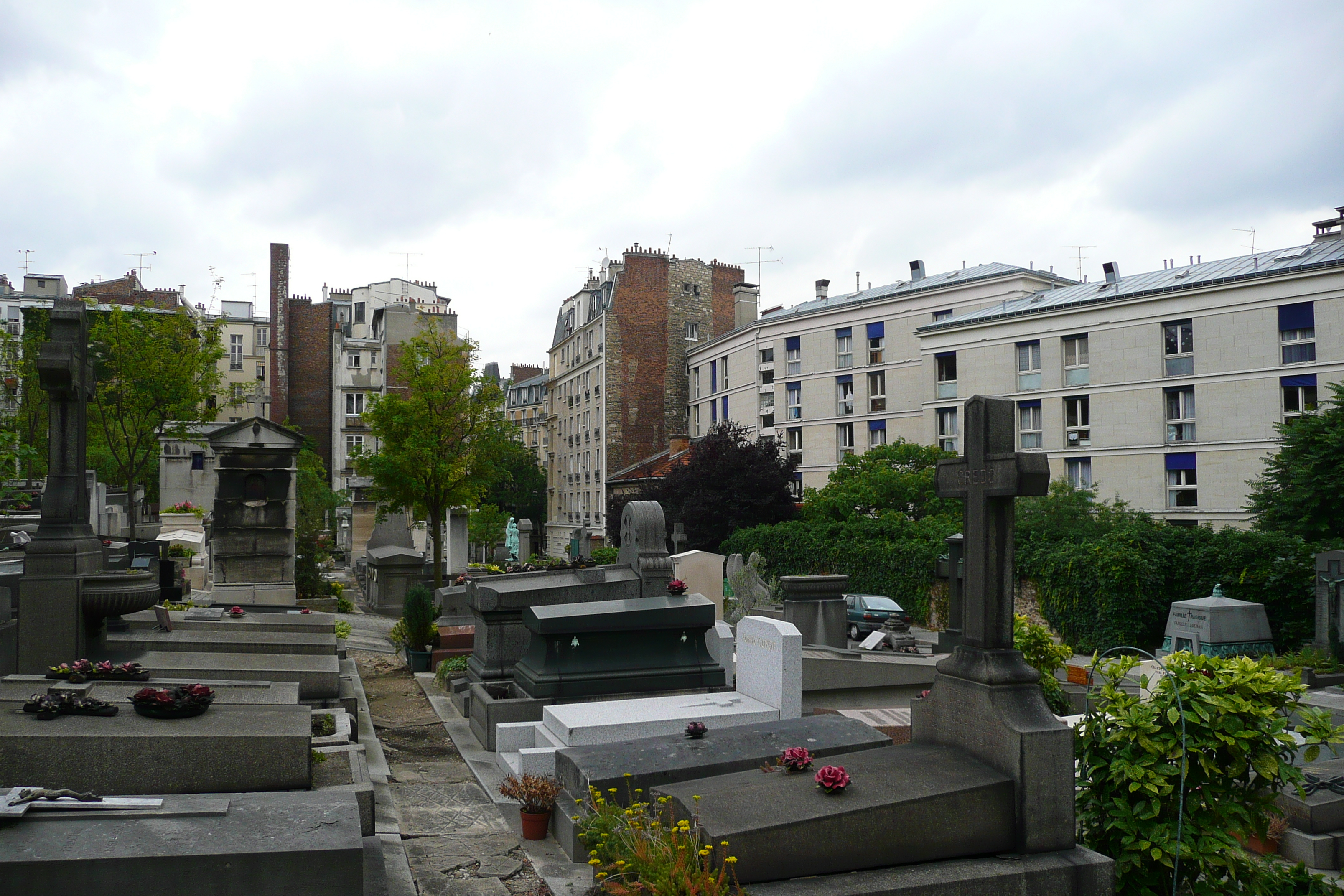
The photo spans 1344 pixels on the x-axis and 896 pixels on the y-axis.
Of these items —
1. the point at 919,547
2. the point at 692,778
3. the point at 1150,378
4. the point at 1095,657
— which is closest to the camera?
the point at 1095,657

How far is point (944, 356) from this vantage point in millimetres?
38938

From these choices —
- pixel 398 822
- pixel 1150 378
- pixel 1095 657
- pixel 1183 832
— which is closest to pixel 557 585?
pixel 398 822

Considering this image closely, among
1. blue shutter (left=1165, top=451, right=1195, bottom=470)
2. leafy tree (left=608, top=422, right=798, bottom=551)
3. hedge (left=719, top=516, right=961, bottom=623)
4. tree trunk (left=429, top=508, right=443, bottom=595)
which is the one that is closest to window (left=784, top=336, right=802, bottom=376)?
leafy tree (left=608, top=422, right=798, bottom=551)

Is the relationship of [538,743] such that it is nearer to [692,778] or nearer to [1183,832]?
[692,778]

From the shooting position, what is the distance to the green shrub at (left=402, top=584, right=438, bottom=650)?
52.4ft

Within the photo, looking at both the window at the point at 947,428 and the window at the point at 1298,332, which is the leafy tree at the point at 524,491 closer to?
the window at the point at 947,428

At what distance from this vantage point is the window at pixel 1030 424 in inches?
1404

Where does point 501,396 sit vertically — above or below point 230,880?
above

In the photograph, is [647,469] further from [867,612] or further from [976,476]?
[976,476]

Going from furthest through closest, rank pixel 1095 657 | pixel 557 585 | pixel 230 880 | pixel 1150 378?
pixel 1150 378 < pixel 557 585 < pixel 1095 657 < pixel 230 880

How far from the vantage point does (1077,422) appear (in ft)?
113

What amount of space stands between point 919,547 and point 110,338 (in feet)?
73.3

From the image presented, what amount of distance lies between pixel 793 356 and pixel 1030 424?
536 inches

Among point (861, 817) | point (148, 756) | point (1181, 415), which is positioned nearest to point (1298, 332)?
point (1181, 415)
